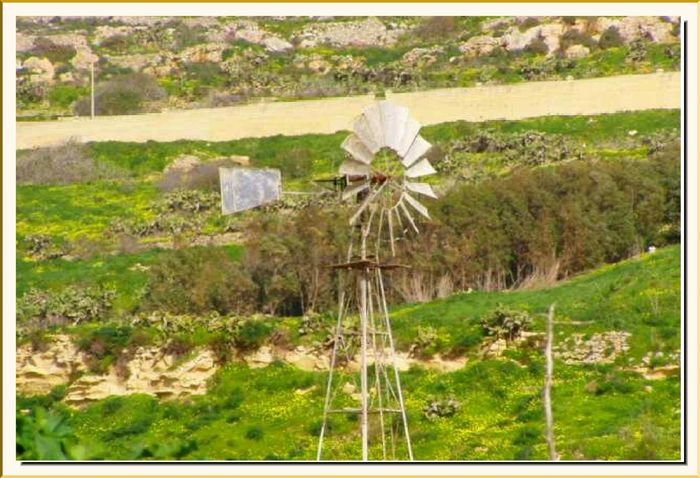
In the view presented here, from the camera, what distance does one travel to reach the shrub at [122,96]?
54.9 metres

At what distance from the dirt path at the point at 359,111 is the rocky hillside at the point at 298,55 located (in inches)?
163

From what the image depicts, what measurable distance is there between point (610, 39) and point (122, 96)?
51.9ft

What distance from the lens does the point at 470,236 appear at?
33.2m

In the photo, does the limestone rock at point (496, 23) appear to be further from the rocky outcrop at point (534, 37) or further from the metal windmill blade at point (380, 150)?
the metal windmill blade at point (380, 150)

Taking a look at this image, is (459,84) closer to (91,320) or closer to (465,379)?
(91,320)

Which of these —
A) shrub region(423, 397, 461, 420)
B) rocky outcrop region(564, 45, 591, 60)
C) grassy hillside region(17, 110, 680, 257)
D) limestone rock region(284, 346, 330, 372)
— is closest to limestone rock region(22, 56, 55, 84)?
grassy hillside region(17, 110, 680, 257)

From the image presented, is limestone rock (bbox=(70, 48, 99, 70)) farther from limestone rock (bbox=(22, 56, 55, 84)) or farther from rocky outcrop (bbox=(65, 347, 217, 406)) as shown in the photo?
rocky outcrop (bbox=(65, 347, 217, 406))

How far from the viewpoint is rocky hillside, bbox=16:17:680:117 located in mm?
54906

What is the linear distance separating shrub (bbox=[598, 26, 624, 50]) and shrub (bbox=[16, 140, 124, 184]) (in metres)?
17.5

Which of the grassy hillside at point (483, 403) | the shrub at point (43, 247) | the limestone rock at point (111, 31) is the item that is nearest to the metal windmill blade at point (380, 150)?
the grassy hillside at point (483, 403)

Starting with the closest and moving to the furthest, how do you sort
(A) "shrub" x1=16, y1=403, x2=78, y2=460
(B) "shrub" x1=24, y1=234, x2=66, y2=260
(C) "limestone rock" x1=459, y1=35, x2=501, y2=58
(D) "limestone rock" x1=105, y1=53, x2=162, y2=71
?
(A) "shrub" x1=16, y1=403, x2=78, y2=460, (B) "shrub" x1=24, y1=234, x2=66, y2=260, (C) "limestone rock" x1=459, y1=35, x2=501, y2=58, (D) "limestone rock" x1=105, y1=53, x2=162, y2=71

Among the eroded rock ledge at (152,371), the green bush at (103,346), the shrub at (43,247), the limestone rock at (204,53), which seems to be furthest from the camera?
the limestone rock at (204,53)

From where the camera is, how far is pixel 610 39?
5631 centimetres

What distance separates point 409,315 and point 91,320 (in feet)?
20.4
